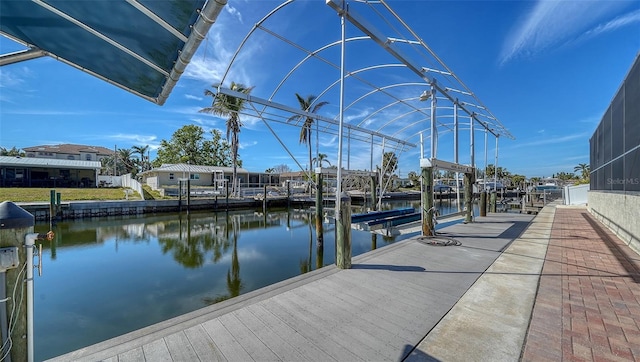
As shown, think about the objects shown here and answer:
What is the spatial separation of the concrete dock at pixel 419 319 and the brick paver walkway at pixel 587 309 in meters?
0.01

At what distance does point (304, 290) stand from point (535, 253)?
509 centimetres

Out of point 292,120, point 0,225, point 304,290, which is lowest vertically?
point 304,290

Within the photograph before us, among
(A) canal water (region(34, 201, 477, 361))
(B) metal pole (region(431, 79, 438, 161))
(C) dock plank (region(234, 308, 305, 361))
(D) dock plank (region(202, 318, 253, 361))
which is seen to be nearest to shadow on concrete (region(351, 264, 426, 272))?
(C) dock plank (region(234, 308, 305, 361))

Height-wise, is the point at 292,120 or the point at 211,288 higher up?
the point at 292,120

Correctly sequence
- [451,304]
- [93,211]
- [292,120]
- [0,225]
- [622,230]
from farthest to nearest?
[93,211]
[292,120]
[622,230]
[451,304]
[0,225]

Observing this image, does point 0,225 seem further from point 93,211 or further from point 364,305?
point 93,211

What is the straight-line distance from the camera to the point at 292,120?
9367 mm

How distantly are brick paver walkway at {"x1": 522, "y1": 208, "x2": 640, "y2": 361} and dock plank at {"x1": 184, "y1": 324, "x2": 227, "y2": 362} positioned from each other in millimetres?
2597

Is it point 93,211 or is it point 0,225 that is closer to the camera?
point 0,225

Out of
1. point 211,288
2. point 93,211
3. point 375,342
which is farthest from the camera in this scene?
point 93,211

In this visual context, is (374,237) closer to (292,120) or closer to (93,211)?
(292,120)

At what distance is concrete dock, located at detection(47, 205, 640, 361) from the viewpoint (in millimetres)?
2240

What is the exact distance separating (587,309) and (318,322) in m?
3.07

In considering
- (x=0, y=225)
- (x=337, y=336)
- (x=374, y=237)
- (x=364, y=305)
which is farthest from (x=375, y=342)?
(x=374, y=237)
